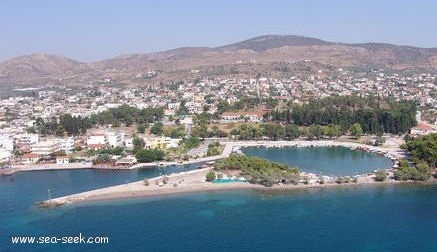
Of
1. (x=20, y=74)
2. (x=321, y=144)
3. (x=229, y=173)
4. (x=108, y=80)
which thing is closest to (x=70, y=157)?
Result: (x=229, y=173)

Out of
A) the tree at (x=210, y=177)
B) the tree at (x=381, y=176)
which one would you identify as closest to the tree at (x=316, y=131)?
the tree at (x=381, y=176)

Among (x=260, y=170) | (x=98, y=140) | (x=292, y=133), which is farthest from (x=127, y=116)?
(x=260, y=170)

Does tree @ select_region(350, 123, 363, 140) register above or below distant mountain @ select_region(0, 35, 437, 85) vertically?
below

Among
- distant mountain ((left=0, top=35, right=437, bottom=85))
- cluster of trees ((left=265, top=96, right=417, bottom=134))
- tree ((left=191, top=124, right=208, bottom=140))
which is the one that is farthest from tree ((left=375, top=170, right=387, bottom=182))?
distant mountain ((left=0, top=35, right=437, bottom=85))

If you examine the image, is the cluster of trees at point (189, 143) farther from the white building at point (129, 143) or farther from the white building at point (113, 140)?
the white building at point (113, 140)

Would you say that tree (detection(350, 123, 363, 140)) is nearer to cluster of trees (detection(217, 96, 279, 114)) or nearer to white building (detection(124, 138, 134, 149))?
cluster of trees (detection(217, 96, 279, 114))

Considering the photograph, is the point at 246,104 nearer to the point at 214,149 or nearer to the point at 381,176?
the point at 214,149
